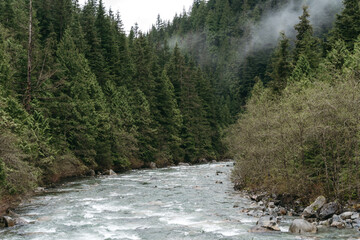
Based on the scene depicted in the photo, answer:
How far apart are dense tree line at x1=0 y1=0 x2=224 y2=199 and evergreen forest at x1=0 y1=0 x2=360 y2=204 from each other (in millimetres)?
161

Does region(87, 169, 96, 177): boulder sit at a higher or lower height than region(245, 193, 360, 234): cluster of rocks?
higher

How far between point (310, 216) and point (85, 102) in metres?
30.4

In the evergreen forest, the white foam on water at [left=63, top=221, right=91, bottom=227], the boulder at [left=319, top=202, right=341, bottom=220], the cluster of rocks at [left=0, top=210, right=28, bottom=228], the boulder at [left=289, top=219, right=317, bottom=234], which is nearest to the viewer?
the boulder at [left=289, top=219, right=317, bottom=234]

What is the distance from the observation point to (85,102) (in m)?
41.0

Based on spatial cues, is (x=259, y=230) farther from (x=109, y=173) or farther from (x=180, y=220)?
(x=109, y=173)

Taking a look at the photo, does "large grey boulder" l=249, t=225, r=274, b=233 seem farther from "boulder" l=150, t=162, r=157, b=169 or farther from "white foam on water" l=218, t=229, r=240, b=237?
"boulder" l=150, t=162, r=157, b=169

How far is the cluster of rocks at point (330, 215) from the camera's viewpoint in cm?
1584

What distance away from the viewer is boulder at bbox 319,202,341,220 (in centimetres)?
1689

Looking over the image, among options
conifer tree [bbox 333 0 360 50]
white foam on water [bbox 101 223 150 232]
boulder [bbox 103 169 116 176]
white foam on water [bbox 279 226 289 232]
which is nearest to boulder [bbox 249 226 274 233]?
white foam on water [bbox 279 226 289 232]

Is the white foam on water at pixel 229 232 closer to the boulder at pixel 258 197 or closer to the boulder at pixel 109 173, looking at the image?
the boulder at pixel 258 197

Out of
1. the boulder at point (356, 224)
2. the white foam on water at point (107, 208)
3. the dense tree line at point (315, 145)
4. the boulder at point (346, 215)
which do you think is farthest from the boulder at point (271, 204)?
the white foam on water at point (107, 208)

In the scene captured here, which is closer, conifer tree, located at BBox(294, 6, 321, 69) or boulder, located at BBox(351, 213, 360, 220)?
boulder, located at BBox(351, 213, 360, 220)

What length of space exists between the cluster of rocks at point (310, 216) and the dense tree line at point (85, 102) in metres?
12.6

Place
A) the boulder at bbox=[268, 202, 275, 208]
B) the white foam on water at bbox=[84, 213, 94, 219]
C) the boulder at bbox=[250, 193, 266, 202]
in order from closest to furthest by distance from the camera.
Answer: the white foam on water at bbox=[84, 213, 94, 219] → the boulder at bbox=[268, 202, 275, 208] → the boulder at bbox=[250, 193, 266, 202]
